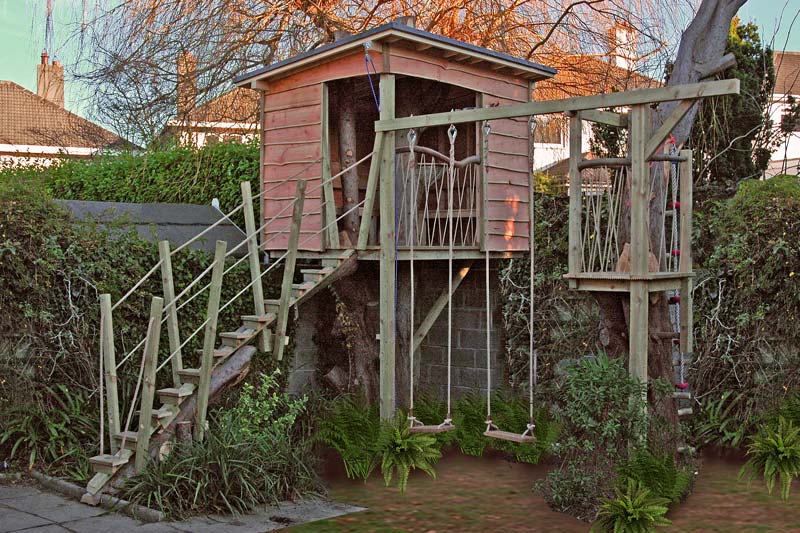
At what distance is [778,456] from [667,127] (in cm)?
310

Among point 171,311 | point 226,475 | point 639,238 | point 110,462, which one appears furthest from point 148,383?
point 639,238

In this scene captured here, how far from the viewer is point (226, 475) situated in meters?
7.03

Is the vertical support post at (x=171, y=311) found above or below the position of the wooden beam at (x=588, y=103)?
below

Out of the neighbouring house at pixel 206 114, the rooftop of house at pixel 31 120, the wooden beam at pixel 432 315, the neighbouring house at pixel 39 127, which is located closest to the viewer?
the wooden beam at pixel 432 315

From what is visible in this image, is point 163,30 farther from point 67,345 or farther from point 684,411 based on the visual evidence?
point 684,411

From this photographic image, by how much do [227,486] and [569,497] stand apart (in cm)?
262

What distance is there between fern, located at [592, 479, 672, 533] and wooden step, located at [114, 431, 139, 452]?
139 inches

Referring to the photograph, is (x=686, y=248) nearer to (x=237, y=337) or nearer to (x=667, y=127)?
(x=667, y=127)

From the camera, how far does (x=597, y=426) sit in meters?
6.89

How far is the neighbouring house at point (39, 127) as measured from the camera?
2116 centimetres

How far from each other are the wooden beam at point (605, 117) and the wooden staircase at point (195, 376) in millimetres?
2698

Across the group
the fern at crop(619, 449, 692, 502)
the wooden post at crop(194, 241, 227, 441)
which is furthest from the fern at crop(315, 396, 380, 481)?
the fern at crop(619, 449, 692, 502)

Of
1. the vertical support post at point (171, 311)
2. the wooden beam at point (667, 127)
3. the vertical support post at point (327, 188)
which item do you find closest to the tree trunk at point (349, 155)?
the vertical support post at point (327, 188)

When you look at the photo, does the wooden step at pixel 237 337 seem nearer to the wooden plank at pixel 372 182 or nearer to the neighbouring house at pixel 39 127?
the wooden plank at pixel 372 182
